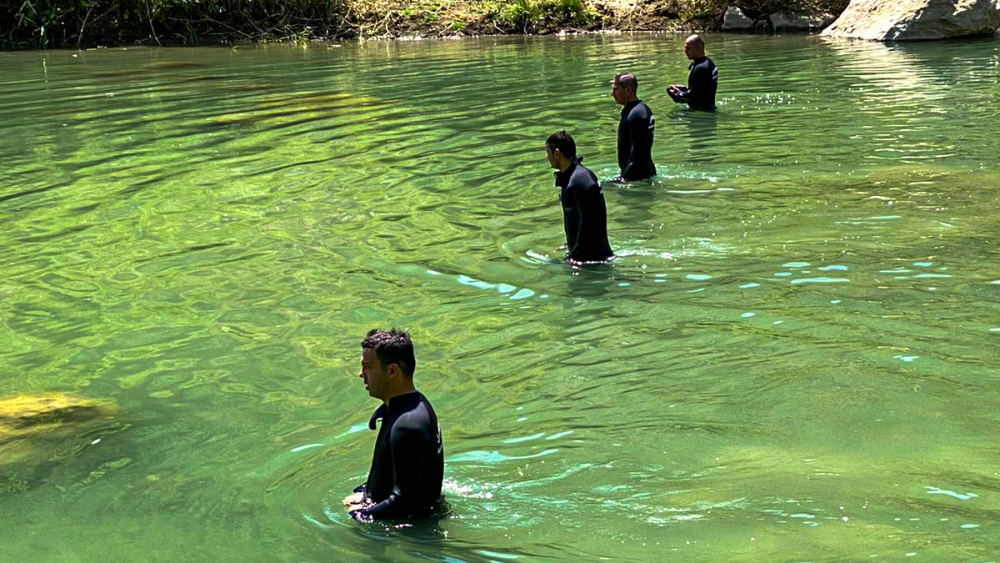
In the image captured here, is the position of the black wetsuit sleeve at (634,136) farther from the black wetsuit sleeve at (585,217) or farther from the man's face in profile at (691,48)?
the man's face in profile at (691,48)

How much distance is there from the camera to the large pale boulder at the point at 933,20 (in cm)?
2825

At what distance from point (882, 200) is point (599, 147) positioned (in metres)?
4.88

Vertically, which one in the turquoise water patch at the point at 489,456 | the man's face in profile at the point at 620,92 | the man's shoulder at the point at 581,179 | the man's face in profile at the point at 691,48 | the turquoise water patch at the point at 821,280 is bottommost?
the turquoise water patch at the point at 489,456

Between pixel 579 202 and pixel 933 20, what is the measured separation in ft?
71.1

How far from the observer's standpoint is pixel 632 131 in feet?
44.0

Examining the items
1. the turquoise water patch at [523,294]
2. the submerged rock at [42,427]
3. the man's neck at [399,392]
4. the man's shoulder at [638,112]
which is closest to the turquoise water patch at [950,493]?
the man's neck at [399,392]

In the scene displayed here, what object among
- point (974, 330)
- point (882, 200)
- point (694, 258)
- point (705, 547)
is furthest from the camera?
point (882, 200)

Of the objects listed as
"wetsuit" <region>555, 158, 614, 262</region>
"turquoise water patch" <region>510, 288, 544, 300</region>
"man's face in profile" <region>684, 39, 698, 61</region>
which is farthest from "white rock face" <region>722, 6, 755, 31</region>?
"turquoise water patch" <region>510, 288, 544, 300</region>

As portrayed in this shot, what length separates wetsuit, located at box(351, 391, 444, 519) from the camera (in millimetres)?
5453

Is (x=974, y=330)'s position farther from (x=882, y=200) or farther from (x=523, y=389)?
(x=882, y=200)

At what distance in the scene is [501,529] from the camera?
578 cm

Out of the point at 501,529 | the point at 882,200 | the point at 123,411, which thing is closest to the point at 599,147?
the point at 882,200

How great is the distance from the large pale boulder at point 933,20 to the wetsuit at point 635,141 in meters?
17.6

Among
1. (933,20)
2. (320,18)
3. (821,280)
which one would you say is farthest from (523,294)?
(320,18)
